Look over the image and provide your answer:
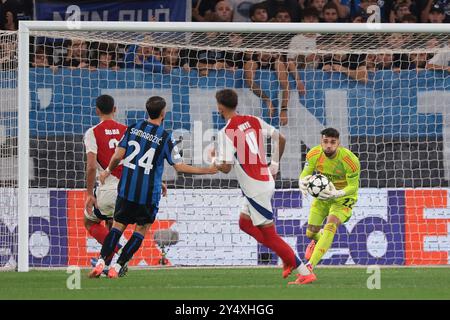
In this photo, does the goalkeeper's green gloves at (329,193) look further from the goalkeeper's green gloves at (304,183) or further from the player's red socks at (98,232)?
the player's red socks at (98,232)

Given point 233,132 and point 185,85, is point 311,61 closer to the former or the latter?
point 185,85

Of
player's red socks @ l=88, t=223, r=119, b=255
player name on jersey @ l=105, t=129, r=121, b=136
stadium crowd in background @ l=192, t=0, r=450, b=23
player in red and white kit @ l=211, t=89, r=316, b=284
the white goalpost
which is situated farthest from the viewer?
stadium crowd in background @ l=192, t=0, r=450, b=23

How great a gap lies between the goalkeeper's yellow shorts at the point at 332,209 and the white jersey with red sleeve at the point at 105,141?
221cm

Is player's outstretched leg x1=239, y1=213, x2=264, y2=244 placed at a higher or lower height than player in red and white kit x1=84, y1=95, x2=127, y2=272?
lower

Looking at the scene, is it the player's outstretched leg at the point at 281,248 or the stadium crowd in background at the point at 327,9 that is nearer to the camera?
the player's outstretched leg at the point at 281,248

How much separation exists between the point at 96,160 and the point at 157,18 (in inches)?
182

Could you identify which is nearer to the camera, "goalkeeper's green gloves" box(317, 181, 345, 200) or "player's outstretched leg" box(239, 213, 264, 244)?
"player's outstretched leg" box(239, 213, 264, 244)

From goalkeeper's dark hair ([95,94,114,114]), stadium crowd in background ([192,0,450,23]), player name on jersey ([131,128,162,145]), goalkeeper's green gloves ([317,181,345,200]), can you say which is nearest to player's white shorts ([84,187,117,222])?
goalkeeper's dark hair ([95,94,114,114])

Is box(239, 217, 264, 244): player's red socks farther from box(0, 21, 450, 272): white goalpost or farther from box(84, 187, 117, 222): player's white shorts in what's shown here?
box(0, 21, 450, 272): white goalpost

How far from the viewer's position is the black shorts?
1048 centimetres

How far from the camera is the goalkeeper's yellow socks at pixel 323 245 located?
10664 mm

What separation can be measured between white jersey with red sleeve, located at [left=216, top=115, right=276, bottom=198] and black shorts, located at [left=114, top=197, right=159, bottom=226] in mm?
1134

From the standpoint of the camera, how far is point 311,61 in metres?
14.1

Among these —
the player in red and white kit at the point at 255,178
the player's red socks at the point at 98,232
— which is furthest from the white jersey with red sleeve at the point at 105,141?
the player in red and white kit at the point at 255,178
